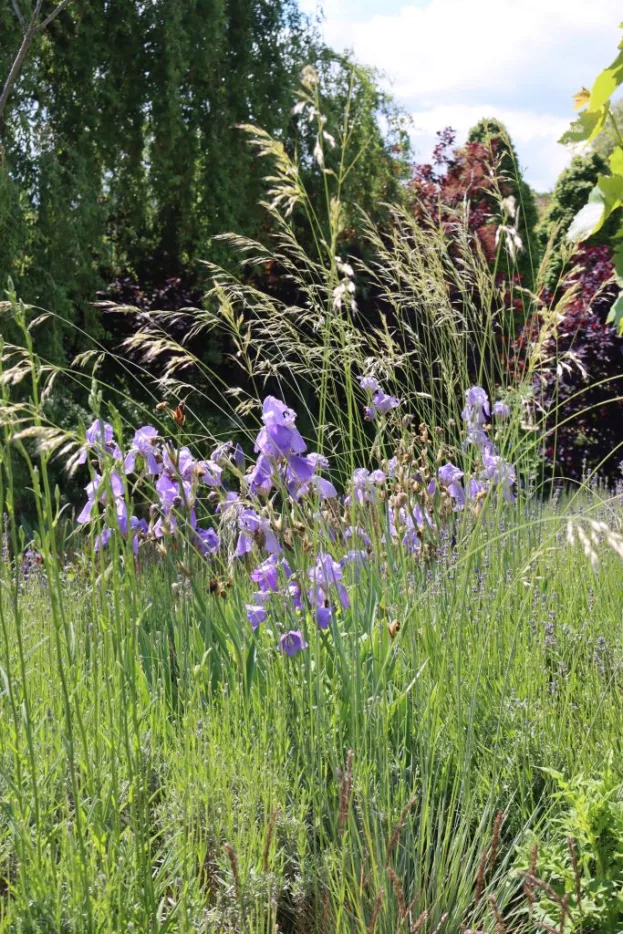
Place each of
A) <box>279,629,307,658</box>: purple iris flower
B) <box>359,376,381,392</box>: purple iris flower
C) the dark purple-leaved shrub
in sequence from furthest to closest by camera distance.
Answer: the dark purple-leaved shrub
<box>359,376,381,392</box>: purple iris flower
<box>279,629,307,658</box>: purple iris flower

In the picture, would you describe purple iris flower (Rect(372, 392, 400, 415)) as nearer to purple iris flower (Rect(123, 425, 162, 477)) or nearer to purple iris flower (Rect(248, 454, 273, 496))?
purple iris flower (Rect(248, 454, 273, 496))

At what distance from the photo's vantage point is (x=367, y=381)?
2541 millimetres

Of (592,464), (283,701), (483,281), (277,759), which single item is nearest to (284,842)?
(277,759)

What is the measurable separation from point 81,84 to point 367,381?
26.4 ft

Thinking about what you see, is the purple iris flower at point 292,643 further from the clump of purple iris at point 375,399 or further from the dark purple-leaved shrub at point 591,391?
the dark purple-leaved shrub at point 591,391

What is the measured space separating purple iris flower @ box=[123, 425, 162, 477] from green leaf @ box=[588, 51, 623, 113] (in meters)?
1.48

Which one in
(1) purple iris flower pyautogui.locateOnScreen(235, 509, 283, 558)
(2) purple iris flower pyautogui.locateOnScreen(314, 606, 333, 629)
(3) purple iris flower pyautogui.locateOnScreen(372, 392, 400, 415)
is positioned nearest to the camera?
(2) purple iris flower pyautogui.locateOnScreen(314, 606, 333, 629)

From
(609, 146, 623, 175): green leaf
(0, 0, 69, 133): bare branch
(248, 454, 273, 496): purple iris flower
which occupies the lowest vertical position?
(248, 454, 273, 496): purple iris flower

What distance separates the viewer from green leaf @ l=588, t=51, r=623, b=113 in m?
1.24

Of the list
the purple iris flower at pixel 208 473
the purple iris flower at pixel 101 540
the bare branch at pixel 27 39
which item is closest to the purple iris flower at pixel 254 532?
the purple iris flower at pixel 208 473

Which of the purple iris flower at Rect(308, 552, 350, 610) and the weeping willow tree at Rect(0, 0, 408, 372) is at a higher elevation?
the weeping willow tree at Rect(0, 0, 408, 372)

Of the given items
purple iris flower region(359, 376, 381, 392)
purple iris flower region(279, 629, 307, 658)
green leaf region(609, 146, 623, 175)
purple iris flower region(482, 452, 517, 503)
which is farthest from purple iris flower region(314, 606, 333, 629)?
green leaf region(609, 146, 623, 175)

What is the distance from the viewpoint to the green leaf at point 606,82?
1.24 metres

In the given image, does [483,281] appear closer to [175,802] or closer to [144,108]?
[175,802]
